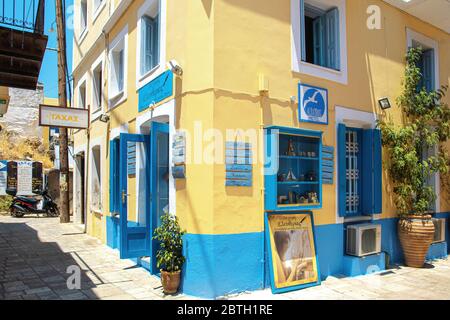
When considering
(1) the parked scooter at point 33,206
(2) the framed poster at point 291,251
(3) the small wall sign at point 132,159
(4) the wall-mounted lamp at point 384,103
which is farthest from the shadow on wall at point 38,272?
(4) the wall-mounted lamp at point 384,103

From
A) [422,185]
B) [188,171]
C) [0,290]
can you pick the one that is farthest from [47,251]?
[422,185]

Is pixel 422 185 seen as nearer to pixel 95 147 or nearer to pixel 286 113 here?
pixel 286 113

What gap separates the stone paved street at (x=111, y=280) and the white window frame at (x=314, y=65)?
3501mm

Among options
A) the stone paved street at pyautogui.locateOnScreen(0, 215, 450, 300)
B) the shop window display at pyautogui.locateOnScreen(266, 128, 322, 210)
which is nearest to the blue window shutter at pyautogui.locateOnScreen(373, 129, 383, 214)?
the stone paved street at pyautogui.locateOnScreen(0, 215, 450, 300)

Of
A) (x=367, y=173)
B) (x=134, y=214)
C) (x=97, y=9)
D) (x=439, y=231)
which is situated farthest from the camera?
(x=97, y=9)

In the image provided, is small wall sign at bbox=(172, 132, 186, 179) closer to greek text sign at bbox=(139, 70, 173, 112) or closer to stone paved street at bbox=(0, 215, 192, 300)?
greek text sign at bbox=(139, 70, 173, 112)

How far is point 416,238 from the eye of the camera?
6.95 metres

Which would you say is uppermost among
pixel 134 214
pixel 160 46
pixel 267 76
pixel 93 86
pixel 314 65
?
pixel 93 86

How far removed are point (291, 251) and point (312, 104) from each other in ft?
8.05

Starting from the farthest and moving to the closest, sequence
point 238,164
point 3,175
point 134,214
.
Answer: point 3,175 → point 134,214 → point 238,164

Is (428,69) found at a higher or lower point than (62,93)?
lower

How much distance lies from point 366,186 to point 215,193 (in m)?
3.52

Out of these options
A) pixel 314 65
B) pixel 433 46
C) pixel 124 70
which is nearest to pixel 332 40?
pixel 314 65

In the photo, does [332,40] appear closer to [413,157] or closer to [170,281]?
[413,157]
